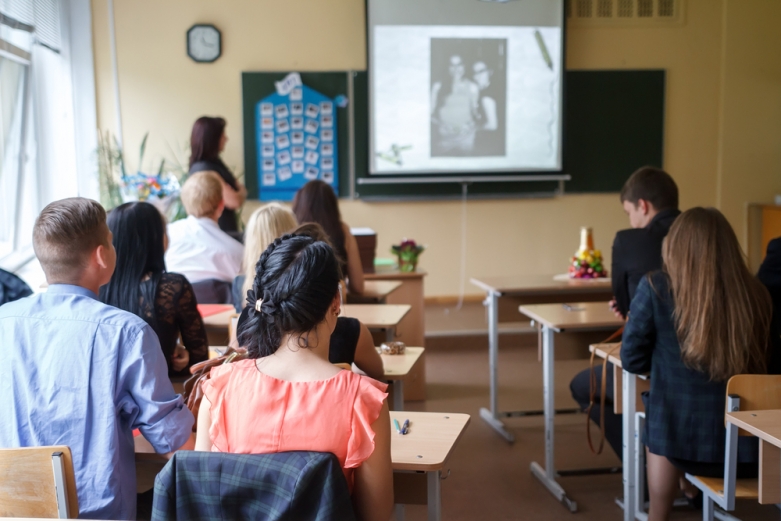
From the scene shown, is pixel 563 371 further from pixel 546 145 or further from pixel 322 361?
pixel 322 361

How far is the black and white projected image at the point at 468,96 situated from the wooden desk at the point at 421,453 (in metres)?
4.53

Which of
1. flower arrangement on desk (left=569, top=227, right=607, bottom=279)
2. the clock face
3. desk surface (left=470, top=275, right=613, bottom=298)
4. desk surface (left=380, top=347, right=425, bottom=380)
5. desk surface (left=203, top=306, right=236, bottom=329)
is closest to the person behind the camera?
desk surface (left=380, top=347, right=425, bottom=380)

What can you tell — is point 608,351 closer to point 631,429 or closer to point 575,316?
point 631,429

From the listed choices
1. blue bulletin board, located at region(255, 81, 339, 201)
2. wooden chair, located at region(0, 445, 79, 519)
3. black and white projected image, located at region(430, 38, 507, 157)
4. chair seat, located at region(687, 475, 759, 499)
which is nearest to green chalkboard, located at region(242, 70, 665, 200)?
blue bulletin board, located at region(255, 81, 339, 201)

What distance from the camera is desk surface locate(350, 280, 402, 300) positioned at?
12.5 feet

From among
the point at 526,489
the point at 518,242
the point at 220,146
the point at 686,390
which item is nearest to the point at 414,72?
the point at 518,242

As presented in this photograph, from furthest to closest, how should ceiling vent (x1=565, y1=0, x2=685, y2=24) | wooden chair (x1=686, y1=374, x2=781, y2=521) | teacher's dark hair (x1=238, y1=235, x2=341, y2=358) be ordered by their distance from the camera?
ceiling vent (x1=565, y1=0, x2=685, y2=24) → wooden chair (x1=686, y1=374, x2=781, y2=521) → teacher's dark hair (x1=238, y1=235, x2=341, y2=358)

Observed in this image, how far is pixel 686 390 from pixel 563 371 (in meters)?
2.86

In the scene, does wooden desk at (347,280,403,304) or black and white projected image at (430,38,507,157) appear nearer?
wooden desk at (347,280,403,304)

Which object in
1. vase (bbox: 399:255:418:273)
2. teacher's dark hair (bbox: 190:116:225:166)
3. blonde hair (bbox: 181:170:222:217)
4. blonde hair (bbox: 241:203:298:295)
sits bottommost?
vase (bbox: 399:255:418:273)

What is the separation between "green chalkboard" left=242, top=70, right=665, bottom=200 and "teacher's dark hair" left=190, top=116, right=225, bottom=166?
4.94 ft

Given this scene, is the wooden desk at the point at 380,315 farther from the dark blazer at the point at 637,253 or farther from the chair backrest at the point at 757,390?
the chair backrest at the point at 757,390

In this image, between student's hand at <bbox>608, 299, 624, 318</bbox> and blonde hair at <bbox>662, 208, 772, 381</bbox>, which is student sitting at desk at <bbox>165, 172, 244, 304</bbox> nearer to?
student's hand at <bbox>608, 299, 624, 318</bbox>

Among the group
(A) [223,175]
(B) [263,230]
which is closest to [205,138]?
(A) [223,175]
